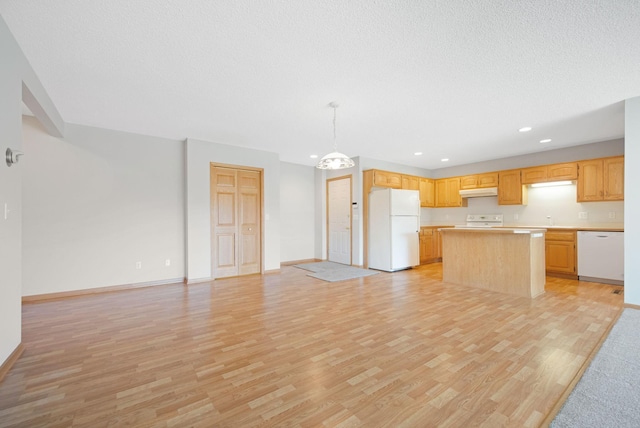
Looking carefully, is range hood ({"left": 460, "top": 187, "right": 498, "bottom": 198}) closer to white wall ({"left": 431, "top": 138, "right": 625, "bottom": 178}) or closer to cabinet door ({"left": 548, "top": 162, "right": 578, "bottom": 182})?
white wall ({"left": 431, "top": 138, "right": 625, "bottom": 178})

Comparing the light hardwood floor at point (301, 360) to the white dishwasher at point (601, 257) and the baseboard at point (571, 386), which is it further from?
the white dishwasher at point (601, 257)

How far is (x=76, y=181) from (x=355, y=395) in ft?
15.5

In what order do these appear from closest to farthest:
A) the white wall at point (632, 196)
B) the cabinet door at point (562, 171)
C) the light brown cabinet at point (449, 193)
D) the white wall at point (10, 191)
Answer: the white wall at point (10, 191)
the white wall at point (632, 196)
the cabinet door at point (562, 171)
the light brown cabinet at point (449, 193)

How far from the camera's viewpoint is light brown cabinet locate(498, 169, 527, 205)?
597 centimetres

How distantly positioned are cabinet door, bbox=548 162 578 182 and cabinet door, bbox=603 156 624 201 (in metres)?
0.40

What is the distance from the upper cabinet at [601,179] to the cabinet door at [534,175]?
1.77 feet

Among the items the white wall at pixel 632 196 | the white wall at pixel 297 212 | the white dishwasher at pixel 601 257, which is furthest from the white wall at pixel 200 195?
the white dishwasher at pixel 601 257

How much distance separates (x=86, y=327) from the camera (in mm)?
2887

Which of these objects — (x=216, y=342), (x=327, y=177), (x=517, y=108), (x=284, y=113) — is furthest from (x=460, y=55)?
(x=327, y=177)

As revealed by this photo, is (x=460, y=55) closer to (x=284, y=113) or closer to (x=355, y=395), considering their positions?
(x=284, y=113)

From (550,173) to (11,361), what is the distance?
7942 mm

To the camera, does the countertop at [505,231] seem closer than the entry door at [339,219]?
Yes

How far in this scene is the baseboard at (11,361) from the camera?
1.97 m

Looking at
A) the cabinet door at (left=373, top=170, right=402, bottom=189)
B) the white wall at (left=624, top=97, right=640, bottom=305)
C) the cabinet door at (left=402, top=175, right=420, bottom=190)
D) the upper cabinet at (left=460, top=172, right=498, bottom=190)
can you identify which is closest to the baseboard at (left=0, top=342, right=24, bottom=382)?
the cabinet door at (left=373, top=170, right=402, bottom=189)
